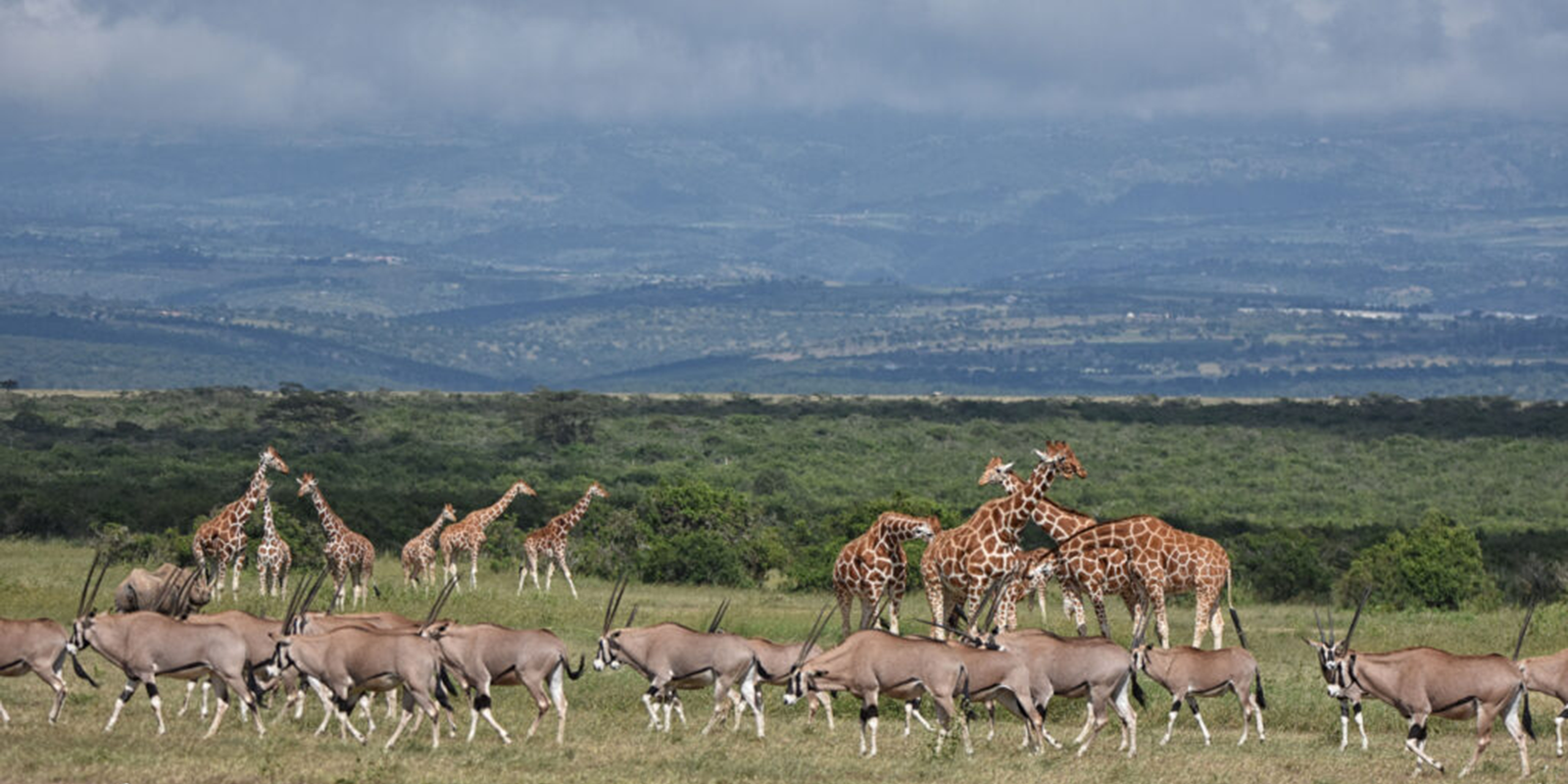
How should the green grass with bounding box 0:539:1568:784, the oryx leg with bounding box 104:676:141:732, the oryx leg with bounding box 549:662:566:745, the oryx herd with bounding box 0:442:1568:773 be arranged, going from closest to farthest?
the green grass with bounding box 0:539:1568:784, the oryx leg with bounding box 104:676:141:732, the oryx herd with bounding box 0:442:1568:773, the oryx leg with bounding box 549:662:566:745

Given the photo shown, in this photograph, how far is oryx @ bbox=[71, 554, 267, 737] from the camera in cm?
1978

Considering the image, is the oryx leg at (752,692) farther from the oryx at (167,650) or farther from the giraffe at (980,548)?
the oryx at (167,650)

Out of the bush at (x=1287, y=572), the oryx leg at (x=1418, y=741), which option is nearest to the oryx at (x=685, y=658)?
the oryx leg at (x=1418, y=741)

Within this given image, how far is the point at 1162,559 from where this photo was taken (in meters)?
25.9

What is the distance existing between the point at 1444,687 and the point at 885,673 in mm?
4900

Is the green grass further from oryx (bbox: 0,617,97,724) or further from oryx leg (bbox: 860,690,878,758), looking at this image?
oryx (bbox: 0,617,97,724)

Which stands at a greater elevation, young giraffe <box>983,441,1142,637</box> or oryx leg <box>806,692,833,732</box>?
young giraffe <box>983,441,1142,637</box>

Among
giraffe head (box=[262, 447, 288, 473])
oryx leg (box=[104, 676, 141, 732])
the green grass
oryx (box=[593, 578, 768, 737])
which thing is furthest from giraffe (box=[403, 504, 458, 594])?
oryx (box=[593, 578, 768, 737])

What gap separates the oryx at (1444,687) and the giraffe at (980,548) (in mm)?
5435

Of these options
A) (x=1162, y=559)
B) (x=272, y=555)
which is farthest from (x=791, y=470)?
(x=1162, y=559)

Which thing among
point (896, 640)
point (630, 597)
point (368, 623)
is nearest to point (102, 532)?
point (630, 597)

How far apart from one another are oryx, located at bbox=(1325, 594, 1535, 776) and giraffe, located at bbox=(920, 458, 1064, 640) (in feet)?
→ 17.8

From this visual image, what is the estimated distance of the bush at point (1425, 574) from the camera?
35469mm

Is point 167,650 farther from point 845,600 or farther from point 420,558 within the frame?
point 420,558
